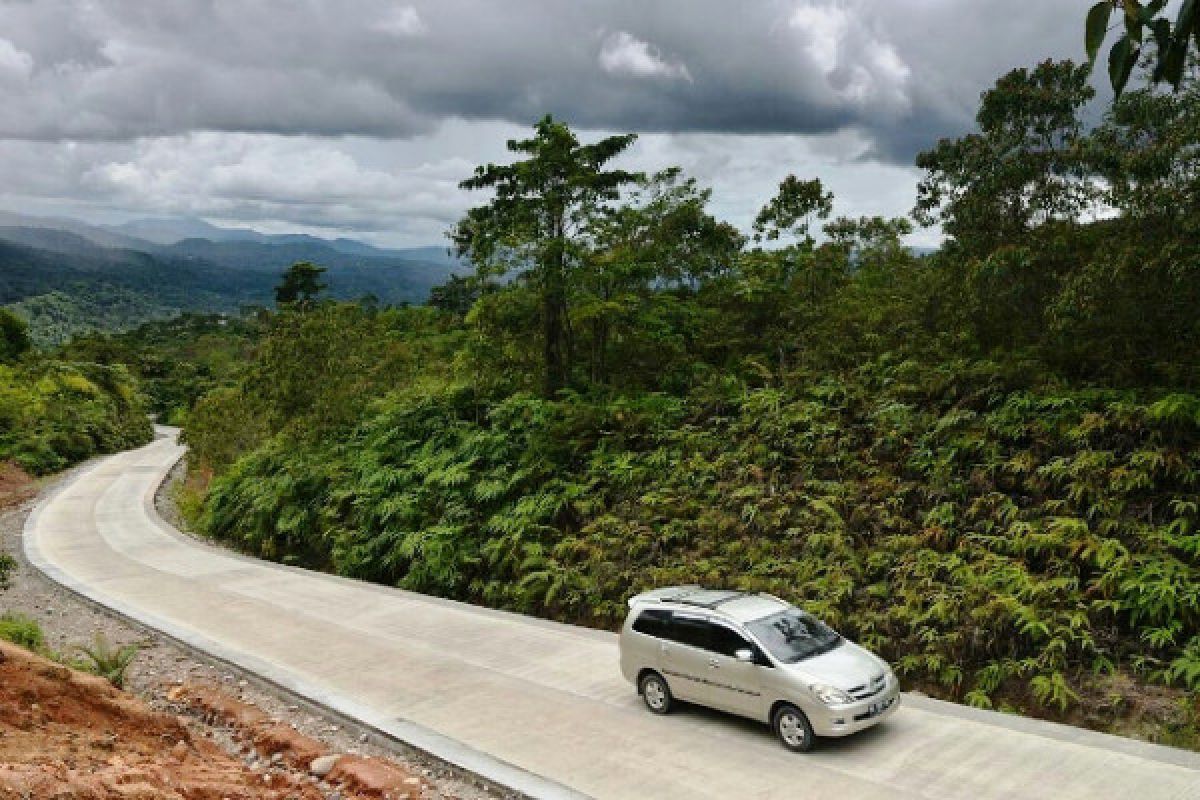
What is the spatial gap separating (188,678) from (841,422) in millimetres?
11904

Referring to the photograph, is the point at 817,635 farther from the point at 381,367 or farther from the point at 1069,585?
the point at 381,367

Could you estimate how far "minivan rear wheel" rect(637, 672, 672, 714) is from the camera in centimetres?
1110

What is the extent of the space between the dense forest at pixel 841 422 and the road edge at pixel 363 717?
4739 millimetres

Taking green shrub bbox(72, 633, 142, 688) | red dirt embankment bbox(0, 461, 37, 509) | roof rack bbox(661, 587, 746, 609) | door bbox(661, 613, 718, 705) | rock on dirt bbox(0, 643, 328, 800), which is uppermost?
roof rack bbox(661, 587, 746, 609)

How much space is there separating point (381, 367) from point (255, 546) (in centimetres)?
701

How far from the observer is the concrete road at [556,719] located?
9000 millimetres

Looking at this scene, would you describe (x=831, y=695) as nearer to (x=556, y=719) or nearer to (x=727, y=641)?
(x=727, y=641)

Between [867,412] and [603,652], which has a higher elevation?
[867,412]

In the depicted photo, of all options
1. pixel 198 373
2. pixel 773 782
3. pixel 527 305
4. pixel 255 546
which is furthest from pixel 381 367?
pixel 198 373

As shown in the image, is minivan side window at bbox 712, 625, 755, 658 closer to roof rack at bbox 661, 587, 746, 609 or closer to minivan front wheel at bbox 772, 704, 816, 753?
roof rack at bbox 661, 587, 746, 609

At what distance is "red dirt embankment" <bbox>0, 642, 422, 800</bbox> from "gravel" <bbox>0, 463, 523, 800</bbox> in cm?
31

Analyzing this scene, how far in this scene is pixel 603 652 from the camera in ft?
45.1

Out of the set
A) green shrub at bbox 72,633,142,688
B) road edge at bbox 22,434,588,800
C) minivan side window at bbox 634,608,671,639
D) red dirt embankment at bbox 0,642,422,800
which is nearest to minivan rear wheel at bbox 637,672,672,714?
minivan side window at bbox 634,608,671,639

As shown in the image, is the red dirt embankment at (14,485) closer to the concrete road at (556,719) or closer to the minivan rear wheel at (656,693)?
the concrete road at (556,719)
